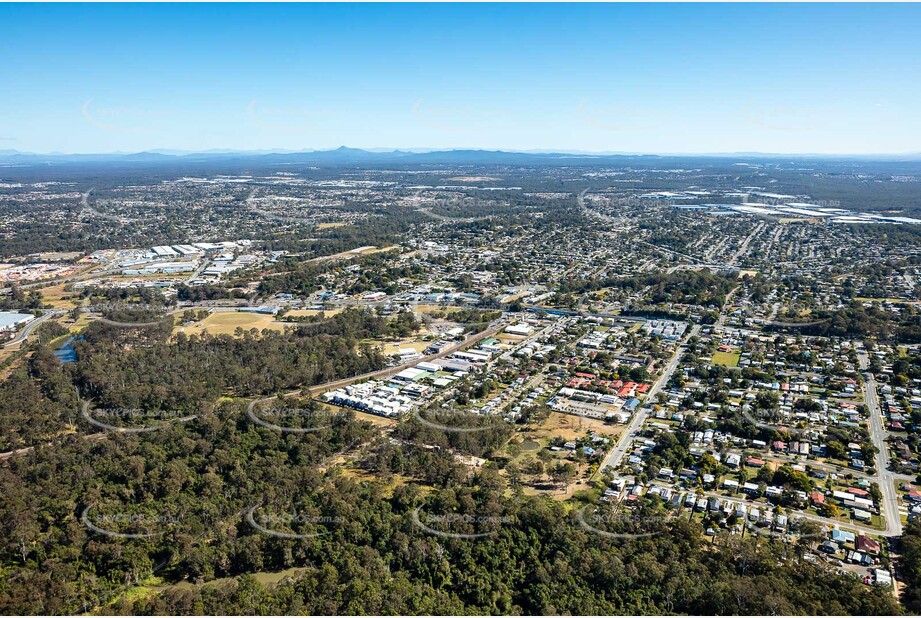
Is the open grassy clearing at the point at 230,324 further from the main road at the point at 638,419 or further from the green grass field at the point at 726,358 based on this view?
the green grass field at the point at 726,358

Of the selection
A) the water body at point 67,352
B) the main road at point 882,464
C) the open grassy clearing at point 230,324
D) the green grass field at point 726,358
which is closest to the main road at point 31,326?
the water body at point 67,352

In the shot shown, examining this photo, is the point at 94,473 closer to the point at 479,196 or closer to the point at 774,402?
the point at 774,402

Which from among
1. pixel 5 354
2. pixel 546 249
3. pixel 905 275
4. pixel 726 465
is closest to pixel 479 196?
pixel 546 249

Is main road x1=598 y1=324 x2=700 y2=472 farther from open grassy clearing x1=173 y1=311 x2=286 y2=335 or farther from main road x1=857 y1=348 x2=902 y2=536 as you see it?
open grassy clearing x1=173 y1=311 x2=286 y2=335

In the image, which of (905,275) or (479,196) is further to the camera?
(479,196)

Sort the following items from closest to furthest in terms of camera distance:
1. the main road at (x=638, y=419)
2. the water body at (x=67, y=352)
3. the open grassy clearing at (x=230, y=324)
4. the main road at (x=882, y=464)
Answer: the main road at (x=882, y=464) < the main road at (x=638, y=419) < the water body at (x=67, y=352) < the open grassy clearing at (x=230, y=324)

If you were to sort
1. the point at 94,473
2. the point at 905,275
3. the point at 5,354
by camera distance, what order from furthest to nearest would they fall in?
the point at 905,275, the point at 5,354, the point at 94,473

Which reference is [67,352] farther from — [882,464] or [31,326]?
[882,464]

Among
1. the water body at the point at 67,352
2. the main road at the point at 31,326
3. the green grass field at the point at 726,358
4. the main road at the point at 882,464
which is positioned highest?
the main road at the point at 31,326
